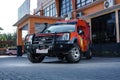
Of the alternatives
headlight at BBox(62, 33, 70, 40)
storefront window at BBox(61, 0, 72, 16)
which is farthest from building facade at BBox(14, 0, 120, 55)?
headlight at BBox(62, 33, 70, 40)

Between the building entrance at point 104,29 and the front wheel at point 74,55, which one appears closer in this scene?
the front wheel at point 74,55

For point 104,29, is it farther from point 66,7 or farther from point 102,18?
point 66,7

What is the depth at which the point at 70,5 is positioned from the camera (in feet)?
100

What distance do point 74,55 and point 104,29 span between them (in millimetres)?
10573

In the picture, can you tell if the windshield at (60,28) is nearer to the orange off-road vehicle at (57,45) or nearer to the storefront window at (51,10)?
the orange off-road vehicle at (57,45)

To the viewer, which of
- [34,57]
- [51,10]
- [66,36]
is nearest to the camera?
[66,36]

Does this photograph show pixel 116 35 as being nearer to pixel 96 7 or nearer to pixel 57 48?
pixel 96 7

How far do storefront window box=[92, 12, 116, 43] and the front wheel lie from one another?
932 centimetres

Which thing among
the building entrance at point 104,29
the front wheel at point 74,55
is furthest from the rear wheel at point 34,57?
the building entrance at point 104,29

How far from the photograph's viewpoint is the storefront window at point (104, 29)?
20078 millimetres

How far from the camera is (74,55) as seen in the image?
10867 mm

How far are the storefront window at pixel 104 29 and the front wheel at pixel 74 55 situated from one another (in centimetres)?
932

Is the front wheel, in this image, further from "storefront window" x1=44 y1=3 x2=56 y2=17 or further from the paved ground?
"storefront window" x1=44 y1=3 x2=56 y2=17

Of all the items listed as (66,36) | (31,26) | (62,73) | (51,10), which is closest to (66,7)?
(51,10)
